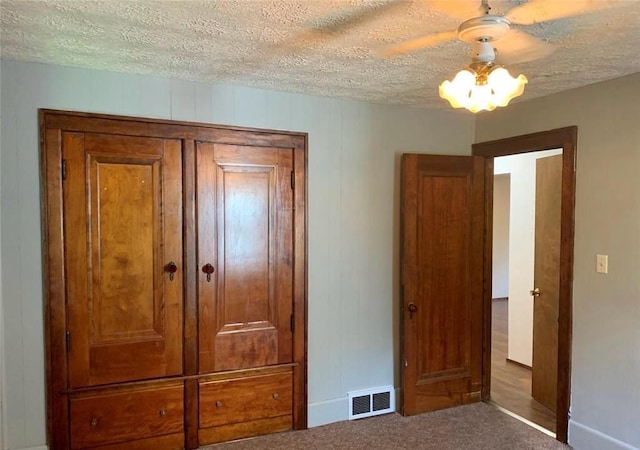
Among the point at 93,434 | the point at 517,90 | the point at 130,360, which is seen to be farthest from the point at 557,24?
the point at 93,434

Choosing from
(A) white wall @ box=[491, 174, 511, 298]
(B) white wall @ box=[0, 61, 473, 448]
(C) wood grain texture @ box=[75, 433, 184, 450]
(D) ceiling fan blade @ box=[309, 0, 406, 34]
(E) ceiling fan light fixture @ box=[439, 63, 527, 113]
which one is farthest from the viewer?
(A) white wall @ box=[491, 174, 511, 298]

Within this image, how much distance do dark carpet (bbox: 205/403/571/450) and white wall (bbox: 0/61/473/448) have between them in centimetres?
20

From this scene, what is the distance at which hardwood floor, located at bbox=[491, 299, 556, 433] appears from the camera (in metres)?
3.52

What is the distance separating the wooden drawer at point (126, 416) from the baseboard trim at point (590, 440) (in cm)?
256

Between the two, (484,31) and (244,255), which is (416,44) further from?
(244,255)

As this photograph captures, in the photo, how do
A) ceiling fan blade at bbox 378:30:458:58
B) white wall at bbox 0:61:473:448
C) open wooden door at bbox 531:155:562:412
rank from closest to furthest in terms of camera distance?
1. ceiling fan blade at bbox 378:30:458:58
2. white wall at bbox 0:61:473:448
3. open wooden door at bbox 531:155:562:412

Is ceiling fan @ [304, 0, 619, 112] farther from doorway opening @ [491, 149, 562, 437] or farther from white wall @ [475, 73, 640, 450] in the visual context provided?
doorway opening @ [491, 149, 562, 437]

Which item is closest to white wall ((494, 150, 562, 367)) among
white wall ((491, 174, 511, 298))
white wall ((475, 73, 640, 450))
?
white wall ((475, 73, 640, 450))

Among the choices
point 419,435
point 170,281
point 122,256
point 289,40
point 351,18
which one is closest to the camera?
point 351,18

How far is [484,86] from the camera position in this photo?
1701mm

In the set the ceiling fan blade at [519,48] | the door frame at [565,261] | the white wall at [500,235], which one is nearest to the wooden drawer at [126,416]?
the door frame at [565,261]

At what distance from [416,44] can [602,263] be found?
71.8 inches

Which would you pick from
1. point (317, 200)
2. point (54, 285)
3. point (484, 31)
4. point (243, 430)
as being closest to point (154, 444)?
point (243, 430)

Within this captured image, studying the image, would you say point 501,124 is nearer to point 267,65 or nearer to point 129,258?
point 267,65
